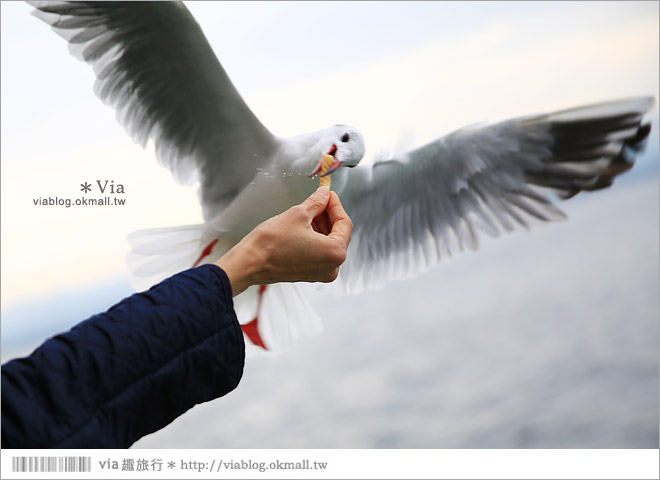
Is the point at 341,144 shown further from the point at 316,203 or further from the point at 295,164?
the point at 316,203

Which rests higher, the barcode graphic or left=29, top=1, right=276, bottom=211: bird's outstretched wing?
left=29, top=1, right=276, bottom=211: bird's outstretched wing

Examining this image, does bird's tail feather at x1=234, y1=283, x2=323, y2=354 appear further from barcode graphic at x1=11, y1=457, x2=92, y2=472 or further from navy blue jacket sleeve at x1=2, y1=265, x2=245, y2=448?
navy blue jacket sleeve at x1=2, y1=265, x2=245, y2=448

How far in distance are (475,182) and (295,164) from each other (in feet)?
0.89

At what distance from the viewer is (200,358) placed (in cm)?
40

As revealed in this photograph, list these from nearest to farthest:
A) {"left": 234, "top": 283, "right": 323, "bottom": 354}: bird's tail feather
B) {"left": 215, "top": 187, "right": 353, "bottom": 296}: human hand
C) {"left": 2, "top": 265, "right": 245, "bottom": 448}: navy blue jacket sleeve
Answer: {"left": 2, "top": 265, "right": 245, "bottom": 448}: navy blue jacket sleeve
{"left": 215, "top": 187, "right": 353, "bottom": 296}: human hand
{"left": 234, "top": 283, "right": 323, "bottom": 354}: bird's tail feather

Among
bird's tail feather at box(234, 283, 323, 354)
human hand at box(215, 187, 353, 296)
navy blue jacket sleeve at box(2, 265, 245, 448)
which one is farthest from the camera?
bird's tail feather at box(234, 283, 323, 354)

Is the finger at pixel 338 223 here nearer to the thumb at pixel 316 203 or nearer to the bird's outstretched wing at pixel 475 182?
the thumb at pixel 316 203

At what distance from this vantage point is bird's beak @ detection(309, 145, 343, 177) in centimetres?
Result: 87

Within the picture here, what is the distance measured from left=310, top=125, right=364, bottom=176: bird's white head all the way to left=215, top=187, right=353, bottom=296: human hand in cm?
31

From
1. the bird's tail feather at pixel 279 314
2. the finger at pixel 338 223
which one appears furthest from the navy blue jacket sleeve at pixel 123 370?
the bird's tail feather at pixel 279 314

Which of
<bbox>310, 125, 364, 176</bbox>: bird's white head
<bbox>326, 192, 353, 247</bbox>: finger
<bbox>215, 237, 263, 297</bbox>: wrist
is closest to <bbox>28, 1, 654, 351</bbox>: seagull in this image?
<bbox>310, 125, 364, 176</bbox>: bird's white head

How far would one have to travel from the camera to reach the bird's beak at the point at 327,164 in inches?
34.3

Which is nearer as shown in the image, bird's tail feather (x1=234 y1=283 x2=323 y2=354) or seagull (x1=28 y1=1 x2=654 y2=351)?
seagull (x1=28 y1=1 x2=654 y2=351)

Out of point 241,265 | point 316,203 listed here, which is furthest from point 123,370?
point 316,203
